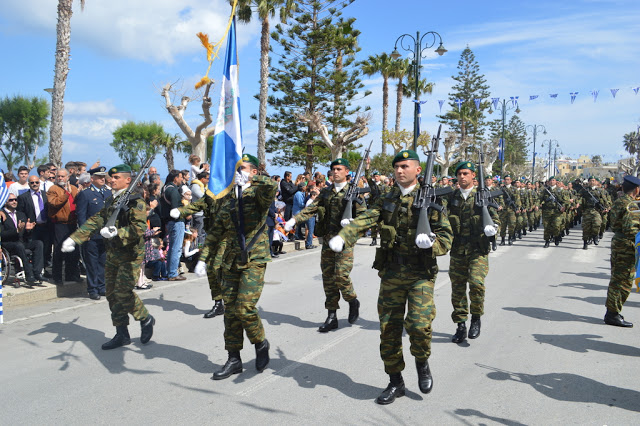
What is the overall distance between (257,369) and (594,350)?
3987 millimetres

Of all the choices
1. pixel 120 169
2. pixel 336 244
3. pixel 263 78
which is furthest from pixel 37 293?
pixel 263 78

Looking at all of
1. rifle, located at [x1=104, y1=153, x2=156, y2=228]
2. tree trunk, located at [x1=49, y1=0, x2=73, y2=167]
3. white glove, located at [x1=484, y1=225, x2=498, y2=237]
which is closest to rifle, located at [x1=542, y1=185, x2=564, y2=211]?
white glove, located at [x1=484, y1=225, x2=498, y2=237]

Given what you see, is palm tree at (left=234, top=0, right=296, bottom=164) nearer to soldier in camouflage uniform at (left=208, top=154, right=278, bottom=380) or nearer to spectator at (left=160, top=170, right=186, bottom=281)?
spectator at (left=160, top=170, right=186, bottom=281)

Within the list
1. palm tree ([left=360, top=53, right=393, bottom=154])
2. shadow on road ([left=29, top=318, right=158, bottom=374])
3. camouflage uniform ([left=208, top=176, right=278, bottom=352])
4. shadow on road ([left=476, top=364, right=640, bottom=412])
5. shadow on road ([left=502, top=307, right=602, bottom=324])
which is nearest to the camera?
shadow on road ([left=476, top=364, right=640, bottom=412])

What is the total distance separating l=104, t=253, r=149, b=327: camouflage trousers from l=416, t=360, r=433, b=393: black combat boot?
10.5ft

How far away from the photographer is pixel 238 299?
465 cm

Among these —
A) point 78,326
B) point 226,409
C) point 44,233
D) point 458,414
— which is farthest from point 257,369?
point 44,233

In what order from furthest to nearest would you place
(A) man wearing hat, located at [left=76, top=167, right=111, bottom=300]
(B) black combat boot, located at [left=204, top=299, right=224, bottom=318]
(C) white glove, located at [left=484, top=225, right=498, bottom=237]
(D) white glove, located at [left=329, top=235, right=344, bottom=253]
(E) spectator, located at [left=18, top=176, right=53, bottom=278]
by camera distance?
(E) spectator, located at [left=18, top=176, right=53, bottom=278], (A) man wearing hat, located at [left=76, top=167, right=111, bottom=300], (B) black combat boot, located at [left=204, top=299, right=224, bottom=318], (C) white glove, located at [left=484, top=225, right=498, bottom=237], (D) white glove, located at [left=329, top=235, right=344, bottom=253]

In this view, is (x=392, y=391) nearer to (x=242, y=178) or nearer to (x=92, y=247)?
(x=242, y=178)

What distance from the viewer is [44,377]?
4715 mm

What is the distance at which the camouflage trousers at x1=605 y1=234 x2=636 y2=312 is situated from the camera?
21.8 ft

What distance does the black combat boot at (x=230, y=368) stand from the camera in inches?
184

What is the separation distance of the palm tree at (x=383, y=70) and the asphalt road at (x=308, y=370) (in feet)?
106

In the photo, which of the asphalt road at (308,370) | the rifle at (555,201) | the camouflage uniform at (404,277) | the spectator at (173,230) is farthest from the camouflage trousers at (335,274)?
the rifle at (555,201)
